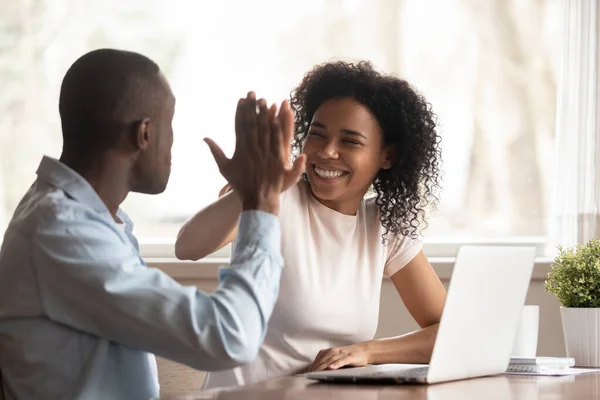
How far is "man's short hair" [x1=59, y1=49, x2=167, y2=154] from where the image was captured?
151 centimetres

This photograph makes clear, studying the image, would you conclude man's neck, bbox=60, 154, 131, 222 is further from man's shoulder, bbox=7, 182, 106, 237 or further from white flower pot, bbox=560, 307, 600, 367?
white flower pot, bbox=560, 307, 600, 367

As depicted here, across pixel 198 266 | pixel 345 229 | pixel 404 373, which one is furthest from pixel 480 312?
pixel 198 266

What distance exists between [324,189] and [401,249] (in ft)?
0.93

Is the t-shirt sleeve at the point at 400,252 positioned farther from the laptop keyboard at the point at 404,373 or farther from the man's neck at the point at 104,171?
the man's neck at the point at 104,171

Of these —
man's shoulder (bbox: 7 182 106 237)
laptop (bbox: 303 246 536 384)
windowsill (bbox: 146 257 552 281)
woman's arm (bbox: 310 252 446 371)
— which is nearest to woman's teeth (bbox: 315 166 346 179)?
woman's arm (bbox: 310 252 446 371)

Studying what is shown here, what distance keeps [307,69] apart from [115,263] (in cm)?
272

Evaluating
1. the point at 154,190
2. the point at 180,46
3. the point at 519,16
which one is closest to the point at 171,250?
the point at 180,46

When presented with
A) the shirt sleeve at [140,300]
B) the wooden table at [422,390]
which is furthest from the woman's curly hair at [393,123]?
the shirt sleeve at [140,300]

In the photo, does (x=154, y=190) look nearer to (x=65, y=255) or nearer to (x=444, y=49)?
(x=65, y=255)

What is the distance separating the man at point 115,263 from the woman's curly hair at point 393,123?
3.00 feet

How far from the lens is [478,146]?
386cm

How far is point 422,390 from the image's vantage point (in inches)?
65.2

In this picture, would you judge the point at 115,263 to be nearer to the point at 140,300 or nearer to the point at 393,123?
the point at 140,300

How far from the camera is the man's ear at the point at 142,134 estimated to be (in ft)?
4.98
